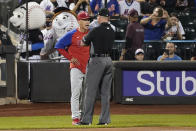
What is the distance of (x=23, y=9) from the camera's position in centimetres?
1672

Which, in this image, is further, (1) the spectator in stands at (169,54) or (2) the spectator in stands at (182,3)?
(2) the spectator in stands at (182,3)

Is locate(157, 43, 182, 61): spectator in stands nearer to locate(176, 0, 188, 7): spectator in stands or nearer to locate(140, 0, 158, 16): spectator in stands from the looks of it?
locate(140, 0, 158, 16): spectator in stands

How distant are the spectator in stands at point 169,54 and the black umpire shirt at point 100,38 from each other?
5.39 metres

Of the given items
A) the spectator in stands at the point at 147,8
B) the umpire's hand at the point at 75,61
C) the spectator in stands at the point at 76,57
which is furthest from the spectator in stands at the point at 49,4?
the umpire's hand at the point at 75,61

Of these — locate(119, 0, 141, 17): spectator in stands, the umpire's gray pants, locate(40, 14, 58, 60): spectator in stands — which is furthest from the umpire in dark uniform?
locate(119, 0, 141, 17): spectator in stands

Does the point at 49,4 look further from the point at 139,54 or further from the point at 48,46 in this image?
the point at 139,54

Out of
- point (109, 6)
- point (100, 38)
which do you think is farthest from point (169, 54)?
point (100, 38)

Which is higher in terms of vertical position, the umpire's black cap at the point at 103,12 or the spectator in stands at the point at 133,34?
the umpire's black cap at the point at 103,12

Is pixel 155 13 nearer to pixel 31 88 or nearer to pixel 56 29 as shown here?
pixel 56 29

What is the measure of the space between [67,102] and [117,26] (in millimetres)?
2459

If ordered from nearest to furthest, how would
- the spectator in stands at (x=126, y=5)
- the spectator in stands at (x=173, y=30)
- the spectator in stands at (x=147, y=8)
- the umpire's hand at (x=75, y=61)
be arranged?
the umpire's hand at (x=75, y=61) → the spectator in stands at (x=173, y=30) → the spectator in stands at (x=126, y=5) → the spectator in stands at (x=147, y=8)

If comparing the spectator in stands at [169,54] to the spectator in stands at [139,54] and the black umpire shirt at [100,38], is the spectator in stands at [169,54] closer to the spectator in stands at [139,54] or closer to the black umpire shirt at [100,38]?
the spectator in stands at [139,54]

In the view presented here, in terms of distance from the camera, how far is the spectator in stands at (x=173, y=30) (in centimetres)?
1603

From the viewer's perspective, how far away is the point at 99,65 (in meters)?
10.3
